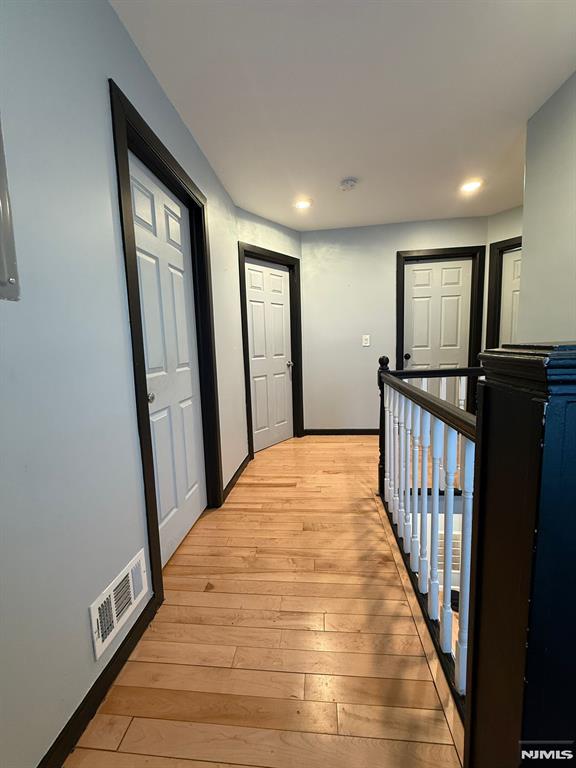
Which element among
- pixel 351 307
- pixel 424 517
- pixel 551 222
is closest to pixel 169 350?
pixel 424 517

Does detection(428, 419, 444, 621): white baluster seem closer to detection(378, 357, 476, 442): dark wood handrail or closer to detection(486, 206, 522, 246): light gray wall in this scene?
detection(378, 357, 476, 442): dark wood handrail

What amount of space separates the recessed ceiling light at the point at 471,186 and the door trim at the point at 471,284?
77 centimetres

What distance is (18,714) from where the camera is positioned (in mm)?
752

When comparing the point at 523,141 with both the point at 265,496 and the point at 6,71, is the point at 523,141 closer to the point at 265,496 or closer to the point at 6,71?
the point at 6,71

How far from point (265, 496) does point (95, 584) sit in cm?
144

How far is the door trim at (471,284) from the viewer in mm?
3422

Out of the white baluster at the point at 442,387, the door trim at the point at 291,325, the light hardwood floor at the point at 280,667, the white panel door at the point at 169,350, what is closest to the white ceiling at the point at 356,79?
the white panel door at the point at 169,350

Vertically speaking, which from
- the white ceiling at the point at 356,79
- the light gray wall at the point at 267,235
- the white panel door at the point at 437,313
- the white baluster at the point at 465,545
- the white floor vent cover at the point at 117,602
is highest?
the white ceiling at the point at 356,79

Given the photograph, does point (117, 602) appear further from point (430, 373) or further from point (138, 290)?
point (430, 373)

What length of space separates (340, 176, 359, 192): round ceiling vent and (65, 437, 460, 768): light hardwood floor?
2491mm

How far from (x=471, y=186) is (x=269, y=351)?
2.28m

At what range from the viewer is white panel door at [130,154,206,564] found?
152cm

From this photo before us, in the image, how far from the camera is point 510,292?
327 cm

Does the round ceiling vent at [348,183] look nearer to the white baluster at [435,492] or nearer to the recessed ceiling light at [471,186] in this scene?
the recessed ceiling light at [471,186]
